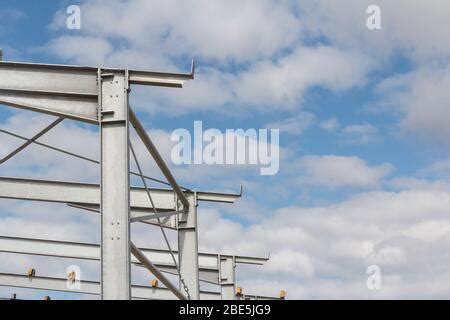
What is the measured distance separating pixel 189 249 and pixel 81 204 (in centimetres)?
354

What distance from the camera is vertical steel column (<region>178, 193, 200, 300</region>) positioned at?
20938 mm

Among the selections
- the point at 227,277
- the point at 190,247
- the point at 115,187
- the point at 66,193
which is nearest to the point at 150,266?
the point at 115,187

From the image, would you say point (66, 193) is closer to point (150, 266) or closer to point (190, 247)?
point (190, 247)

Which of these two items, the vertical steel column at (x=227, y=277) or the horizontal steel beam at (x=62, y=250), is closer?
the horizontal steel beam at (x=62, y=250)

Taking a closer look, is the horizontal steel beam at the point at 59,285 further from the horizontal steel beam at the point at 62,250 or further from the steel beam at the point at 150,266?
the steel beam at the point at 150,266

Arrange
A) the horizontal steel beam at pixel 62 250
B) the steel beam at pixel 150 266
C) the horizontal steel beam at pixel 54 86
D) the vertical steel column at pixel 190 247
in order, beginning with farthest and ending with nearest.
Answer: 1. the horizontal steel beam at pixel 62 250
2. the vertical steel column at pixel 190 247
3. the steel beam at pixel 150 266
4. the horizontal steel beam at pixel 54 86

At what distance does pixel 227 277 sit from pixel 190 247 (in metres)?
7.96

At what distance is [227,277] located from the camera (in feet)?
95.1

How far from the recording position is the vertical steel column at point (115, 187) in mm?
12922

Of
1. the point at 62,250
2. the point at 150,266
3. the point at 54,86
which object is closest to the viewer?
the point at 54,86

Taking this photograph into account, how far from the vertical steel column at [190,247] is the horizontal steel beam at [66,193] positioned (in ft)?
1.80

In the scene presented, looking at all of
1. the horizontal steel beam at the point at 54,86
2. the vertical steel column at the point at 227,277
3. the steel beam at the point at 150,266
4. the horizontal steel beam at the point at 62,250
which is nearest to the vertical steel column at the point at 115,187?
the horizontal steel beam at the point at 54,86
